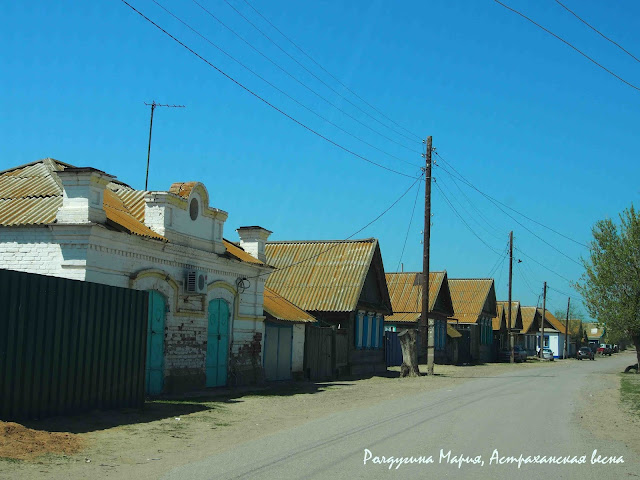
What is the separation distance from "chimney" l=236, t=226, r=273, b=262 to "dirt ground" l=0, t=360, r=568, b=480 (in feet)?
20.4

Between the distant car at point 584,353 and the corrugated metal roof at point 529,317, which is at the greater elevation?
the corrugated metal roof at point 529,317

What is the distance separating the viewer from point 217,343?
70.5ft

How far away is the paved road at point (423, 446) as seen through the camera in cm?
866

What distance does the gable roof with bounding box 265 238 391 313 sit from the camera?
108 ft

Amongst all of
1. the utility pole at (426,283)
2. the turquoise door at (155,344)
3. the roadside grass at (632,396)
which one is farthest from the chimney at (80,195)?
the utility pole at (426,283)

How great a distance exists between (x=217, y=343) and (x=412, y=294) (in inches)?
1094

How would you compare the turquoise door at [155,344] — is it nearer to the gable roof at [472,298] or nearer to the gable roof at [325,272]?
the gable roof at [325,272]

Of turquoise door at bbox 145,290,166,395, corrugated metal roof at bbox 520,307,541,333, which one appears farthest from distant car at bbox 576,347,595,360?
turquoise door at bbox 145,290,166,395

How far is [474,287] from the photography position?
61.4 m

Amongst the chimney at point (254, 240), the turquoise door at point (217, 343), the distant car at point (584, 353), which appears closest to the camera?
the turquoise door at point (217, 343)

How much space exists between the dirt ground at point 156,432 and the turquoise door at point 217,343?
1.43 metres

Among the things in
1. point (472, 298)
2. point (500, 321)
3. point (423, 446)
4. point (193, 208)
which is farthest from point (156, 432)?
point (500, 321)

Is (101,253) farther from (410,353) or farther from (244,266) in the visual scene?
(410,353)

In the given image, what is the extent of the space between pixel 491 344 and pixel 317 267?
33.4 metres
